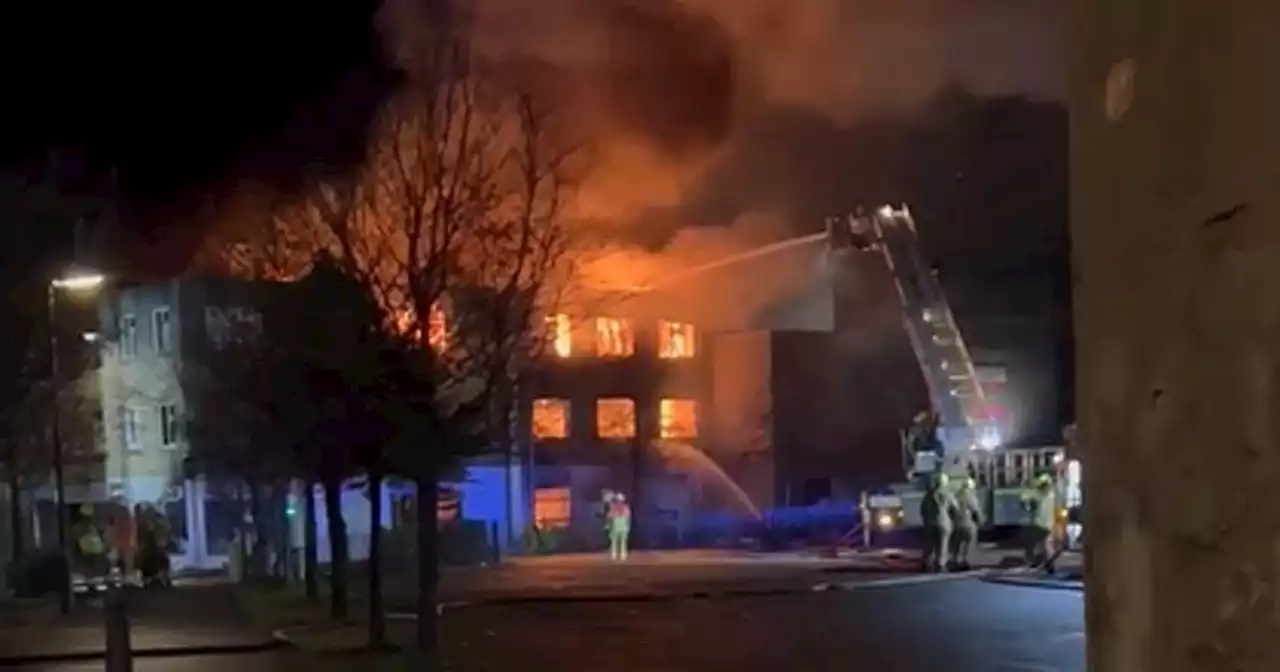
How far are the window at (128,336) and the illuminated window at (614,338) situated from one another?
1179 cm

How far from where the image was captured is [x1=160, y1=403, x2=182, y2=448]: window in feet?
133

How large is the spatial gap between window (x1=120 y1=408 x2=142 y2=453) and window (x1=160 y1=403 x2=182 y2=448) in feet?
3.31

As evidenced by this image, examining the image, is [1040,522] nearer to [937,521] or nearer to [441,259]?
[937,521]

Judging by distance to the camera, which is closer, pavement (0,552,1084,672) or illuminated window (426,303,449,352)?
pavement (0,552,1084,672)

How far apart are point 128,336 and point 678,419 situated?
14.8 meters

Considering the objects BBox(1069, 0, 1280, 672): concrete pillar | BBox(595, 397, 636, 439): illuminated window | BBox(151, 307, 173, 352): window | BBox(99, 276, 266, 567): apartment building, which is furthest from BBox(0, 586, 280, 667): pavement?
BBox(595, 397, 636, 439): illuminated window

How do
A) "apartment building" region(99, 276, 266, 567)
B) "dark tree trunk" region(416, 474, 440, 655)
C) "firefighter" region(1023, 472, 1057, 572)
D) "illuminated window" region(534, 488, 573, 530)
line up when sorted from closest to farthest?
"dark tree trunk" region(416, 474, 440, 655), "firefighter" region(1023, 472, 1057, 572), "apartment building" region(99, 276, 266, 567), "illuminated window" region(534, 488, 573, 530)

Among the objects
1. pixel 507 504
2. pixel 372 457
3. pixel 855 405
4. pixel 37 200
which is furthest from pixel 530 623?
pixel 855 405

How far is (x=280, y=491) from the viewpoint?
1071 inches

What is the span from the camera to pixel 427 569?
15203 mm

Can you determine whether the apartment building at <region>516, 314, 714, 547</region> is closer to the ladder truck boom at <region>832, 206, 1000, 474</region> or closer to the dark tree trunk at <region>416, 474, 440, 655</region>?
the ladder truck boom at <region>832, 206, 1000, 474</region>

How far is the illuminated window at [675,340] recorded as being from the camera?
46.4 m

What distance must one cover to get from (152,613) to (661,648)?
33.7 ft

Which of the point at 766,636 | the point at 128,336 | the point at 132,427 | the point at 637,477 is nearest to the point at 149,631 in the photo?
the point at 766,636
